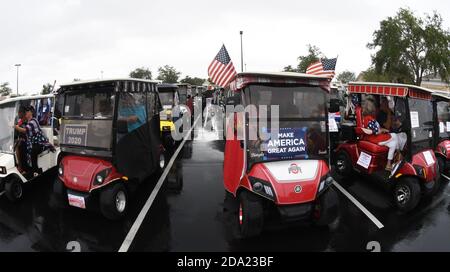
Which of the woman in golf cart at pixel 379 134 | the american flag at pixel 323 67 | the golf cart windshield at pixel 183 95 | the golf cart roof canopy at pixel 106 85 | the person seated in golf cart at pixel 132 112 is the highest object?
the american flag at pixel 323 67

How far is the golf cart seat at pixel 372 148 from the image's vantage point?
6660mm

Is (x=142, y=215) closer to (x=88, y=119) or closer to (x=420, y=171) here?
(x=88, y=119)

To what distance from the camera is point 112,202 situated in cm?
525

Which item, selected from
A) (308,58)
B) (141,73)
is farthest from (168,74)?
(308,58)

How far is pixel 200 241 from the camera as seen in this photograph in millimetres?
4766

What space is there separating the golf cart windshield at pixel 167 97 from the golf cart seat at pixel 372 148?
26.1 ft

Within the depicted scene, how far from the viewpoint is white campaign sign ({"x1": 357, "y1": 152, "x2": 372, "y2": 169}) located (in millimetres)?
6842

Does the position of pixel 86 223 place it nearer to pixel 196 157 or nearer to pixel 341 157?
pixel 196 157

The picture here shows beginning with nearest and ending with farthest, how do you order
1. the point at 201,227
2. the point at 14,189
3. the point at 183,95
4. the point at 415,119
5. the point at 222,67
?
the point at 201,227
the point at 415,119
the point at 14,189
the point at 222,67
the point at 183,95

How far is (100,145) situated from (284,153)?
320cm

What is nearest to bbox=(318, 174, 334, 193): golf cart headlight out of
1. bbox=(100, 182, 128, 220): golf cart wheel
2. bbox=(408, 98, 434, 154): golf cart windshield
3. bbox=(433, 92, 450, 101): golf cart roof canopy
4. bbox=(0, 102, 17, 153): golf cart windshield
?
bbox=(408, 98, 434, 154): golf cart windshield

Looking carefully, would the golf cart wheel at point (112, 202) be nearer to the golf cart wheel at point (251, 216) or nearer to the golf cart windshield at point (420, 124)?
the golf cart wheel at point (251, 216)

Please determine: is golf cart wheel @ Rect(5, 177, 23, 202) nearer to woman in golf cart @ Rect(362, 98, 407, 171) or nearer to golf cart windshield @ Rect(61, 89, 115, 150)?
golf cart windshield @ Rect(61, 89, 115, 150)

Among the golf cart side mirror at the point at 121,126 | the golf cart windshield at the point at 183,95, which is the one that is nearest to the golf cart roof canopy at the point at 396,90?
the golf cart side mirror at the point at 121,126
